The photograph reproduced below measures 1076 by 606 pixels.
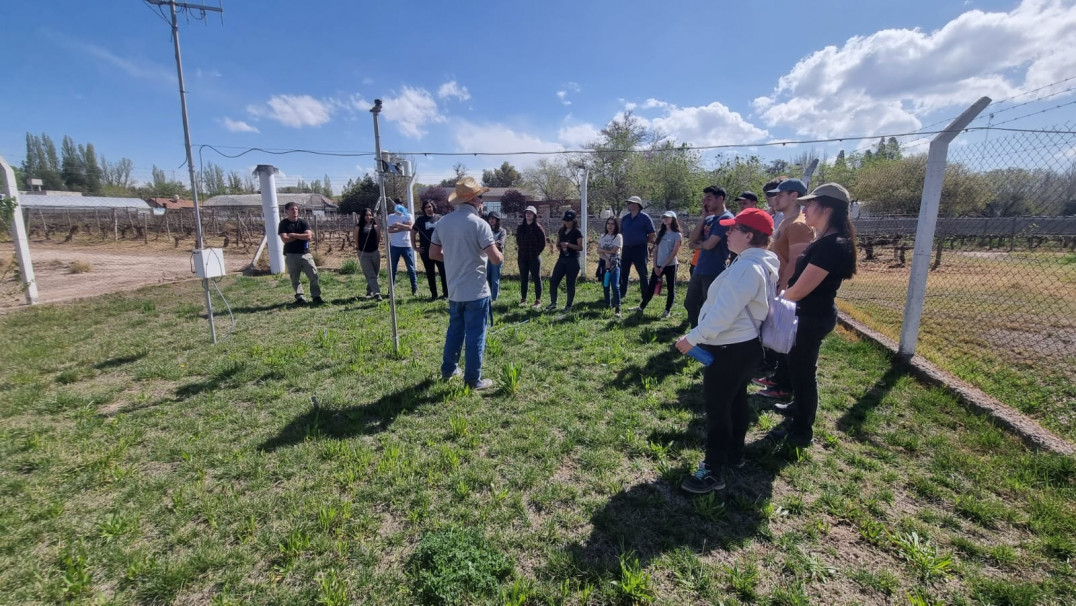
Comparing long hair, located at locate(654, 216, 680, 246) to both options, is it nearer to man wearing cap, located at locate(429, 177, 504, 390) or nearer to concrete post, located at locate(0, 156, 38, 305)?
man wearing cap, located at locate(429, 177, 504, 390)

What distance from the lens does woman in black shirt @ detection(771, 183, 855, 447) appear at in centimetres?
283

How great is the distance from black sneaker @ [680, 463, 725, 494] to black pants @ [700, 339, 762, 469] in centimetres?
5

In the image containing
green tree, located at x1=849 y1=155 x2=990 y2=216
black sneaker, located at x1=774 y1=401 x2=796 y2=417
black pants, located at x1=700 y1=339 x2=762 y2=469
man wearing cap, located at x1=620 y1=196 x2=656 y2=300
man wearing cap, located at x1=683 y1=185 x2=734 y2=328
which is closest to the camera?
black pants, located at x1=700 y1=339 x2=762 y2=469

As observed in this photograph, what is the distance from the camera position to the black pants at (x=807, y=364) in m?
2.96

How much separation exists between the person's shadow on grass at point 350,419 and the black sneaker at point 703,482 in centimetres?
228

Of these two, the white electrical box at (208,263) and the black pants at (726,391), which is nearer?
the black pants at (726,391)

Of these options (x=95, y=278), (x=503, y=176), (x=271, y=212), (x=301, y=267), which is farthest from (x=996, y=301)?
(x=503, y=176)

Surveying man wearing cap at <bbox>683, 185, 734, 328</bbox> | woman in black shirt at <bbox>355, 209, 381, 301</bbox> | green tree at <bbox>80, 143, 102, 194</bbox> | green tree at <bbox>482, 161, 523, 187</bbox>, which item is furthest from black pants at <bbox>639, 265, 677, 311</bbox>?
green tree at <bbox>80, 143, 102, 194</bbox>

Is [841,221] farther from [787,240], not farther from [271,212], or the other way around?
[271,212]

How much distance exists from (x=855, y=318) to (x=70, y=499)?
8114 mm

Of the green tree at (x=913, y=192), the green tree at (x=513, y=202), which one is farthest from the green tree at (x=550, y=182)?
the green tree at (x=913, y=192)

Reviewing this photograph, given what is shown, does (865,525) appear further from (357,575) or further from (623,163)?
(623,163)

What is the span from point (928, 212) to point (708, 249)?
1.96 meters

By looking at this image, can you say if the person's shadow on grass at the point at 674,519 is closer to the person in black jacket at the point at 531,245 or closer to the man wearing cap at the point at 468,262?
the man wearing cap at the point at 468,262
